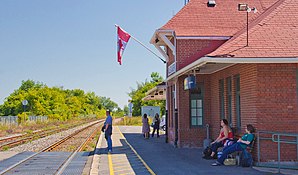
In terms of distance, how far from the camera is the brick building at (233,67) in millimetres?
12141

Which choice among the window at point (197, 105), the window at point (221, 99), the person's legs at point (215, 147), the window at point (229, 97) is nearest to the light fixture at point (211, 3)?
the window at point (197, 105)

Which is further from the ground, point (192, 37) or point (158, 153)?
point (192, 37)

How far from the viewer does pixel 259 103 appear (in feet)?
39.9

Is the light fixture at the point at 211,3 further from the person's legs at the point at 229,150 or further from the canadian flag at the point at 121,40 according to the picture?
the person's legs at the point at 229,150

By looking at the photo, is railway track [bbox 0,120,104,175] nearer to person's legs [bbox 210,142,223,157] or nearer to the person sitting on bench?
person's legs [bbox 210,142,223,157]

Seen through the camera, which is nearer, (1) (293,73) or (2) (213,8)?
(1) (293,73)

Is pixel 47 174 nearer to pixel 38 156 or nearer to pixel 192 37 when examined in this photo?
pixel 38 156

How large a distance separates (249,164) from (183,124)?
627 centimetres

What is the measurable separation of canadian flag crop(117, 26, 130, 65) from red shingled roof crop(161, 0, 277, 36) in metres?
4.47

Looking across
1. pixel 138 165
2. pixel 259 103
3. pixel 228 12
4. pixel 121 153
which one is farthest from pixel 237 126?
pixel 228 12

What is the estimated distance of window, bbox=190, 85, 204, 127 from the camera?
1836 cm

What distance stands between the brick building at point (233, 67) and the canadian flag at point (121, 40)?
2.25 metres

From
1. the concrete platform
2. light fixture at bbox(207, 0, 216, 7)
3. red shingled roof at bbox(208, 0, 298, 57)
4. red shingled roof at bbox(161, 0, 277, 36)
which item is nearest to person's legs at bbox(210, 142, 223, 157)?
the concrete platform

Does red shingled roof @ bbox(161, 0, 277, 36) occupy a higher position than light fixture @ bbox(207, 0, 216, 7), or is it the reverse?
light fixture @ bbox(207, 0, 216, 7)
